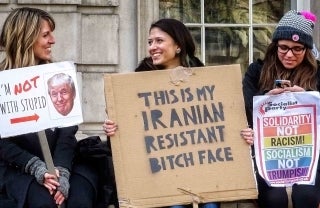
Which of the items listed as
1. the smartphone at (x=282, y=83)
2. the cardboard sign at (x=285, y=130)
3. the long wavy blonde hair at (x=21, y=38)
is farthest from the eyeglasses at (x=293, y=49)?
the long wavy blonde hair at (x=21, y=38)

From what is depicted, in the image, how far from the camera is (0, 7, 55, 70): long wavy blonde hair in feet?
19.1

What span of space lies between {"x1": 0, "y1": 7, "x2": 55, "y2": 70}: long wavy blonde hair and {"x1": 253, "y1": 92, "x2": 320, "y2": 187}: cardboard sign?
137 cm

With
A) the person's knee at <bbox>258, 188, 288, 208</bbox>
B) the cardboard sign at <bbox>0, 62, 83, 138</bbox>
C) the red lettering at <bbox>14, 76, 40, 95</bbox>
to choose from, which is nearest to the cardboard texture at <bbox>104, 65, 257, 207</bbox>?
the person's knee at <bbox>258, 188, 288, 208</bbox>

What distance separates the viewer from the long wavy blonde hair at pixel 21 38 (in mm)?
5809

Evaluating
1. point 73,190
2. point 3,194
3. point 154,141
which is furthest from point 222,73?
point 3,194

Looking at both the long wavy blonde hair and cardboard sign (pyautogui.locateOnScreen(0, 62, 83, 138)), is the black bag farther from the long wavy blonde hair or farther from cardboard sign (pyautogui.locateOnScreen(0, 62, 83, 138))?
the long wavy blonde hair

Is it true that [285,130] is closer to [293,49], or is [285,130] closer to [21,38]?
[293,49]

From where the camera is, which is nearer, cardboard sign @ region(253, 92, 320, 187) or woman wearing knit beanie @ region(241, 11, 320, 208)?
cardboard sign @ region(253, 92, 320, 187)

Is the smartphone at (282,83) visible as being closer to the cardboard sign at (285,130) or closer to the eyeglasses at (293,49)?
the cardboard sign at (285,130)

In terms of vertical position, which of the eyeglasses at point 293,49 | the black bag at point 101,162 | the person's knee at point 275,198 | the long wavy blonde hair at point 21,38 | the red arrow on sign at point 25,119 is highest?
the long wavy blonde hair at point 21,38

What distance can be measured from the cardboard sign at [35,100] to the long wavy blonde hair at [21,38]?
0.76 ft

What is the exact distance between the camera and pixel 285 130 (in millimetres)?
5781

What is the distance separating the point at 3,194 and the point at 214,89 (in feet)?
4.56

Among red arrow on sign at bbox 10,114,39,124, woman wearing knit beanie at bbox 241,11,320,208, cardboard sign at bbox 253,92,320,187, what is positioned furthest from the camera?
woman wearing knit beanie at bbox 241,11,320,208
